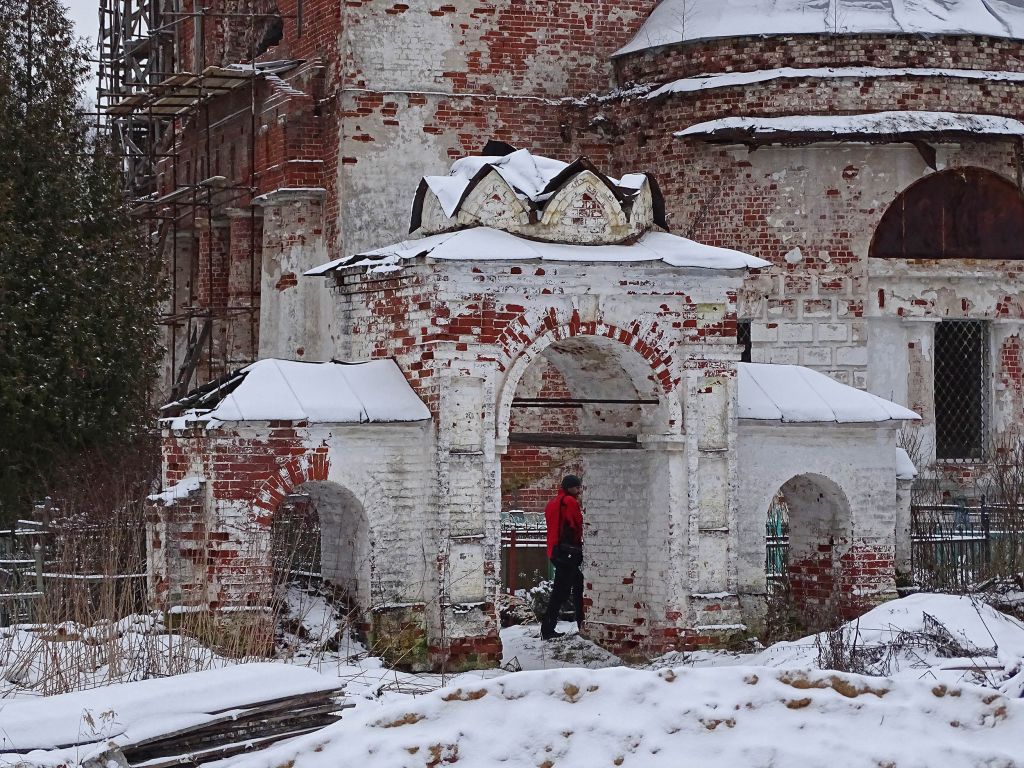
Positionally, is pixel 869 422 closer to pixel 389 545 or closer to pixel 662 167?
pixel 389 545

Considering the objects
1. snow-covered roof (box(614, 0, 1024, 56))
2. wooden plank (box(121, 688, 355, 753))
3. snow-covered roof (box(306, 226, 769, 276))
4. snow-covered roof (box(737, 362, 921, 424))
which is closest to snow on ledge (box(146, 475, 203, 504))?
snow-covered roof (box(306, 226, 769, 276))

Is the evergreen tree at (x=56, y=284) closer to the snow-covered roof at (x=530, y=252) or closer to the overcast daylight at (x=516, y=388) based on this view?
the overcast daylight at (x=516, y=388)

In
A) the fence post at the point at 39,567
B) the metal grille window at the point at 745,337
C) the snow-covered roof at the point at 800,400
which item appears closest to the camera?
the fence post at the point at 39,567

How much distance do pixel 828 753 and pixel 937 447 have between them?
1394 cm

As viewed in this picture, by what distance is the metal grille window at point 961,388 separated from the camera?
21500mm

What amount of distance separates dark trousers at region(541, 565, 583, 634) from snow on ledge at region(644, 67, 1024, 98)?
6.65 meters

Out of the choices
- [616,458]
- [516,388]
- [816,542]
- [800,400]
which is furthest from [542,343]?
[816,542]

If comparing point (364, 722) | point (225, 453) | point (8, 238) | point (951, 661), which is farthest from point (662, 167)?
point (364, 722)

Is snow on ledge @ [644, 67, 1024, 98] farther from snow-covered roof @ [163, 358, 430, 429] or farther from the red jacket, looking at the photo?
snow-covered roof @ [163, 358, 430, 429]

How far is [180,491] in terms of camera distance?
46.2 feet

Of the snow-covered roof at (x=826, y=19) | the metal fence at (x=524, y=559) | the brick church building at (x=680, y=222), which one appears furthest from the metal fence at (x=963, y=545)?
the snow-covered roof at (x=826, y=19)

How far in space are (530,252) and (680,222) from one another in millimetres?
6607

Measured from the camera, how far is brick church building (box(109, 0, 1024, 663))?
1557 centimetres

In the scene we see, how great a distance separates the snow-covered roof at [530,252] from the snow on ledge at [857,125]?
4.99 m
